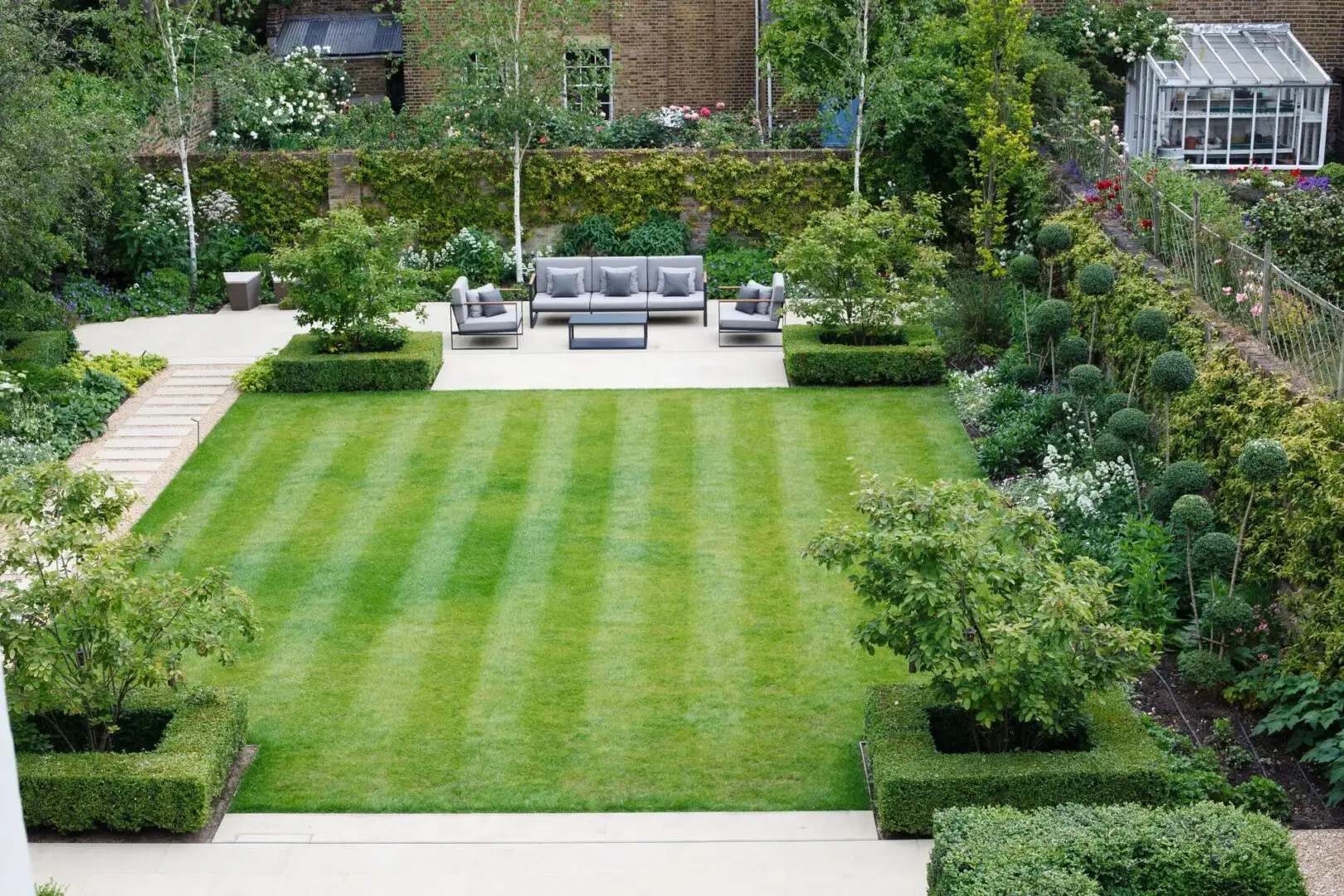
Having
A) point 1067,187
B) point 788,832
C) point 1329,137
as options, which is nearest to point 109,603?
point 788,832

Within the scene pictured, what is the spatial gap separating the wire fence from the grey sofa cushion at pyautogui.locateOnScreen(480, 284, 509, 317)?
27.9 ft

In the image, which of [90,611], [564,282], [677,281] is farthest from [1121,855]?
[564,282]

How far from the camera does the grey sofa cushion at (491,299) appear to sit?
73.1ft

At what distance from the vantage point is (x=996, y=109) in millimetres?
22844

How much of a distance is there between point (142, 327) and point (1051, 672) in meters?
17.0

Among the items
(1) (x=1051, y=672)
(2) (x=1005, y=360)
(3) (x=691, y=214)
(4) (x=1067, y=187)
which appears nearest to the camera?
(1) (x=1051, y=672)

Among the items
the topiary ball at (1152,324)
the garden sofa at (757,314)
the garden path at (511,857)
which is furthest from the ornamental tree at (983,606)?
the garden sofa at (757,314)

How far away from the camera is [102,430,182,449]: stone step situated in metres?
18.0

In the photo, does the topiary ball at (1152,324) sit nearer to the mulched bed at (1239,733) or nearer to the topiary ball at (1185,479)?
the topiary ball at (1185,479)

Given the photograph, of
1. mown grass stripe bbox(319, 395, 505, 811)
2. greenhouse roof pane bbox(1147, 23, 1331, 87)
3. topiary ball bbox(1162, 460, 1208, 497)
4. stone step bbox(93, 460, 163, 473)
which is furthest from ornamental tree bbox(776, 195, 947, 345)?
greenhouse roof pane bbox(1147, 23, 1331, 87)

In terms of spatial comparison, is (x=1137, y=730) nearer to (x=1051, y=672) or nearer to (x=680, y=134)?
(x=1051, y=672)

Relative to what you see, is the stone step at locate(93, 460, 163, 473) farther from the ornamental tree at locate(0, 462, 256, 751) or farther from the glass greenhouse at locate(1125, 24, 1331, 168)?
the glass greenhouse at locate(1125, 24, 1331, 168)

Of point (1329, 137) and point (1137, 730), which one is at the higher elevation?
point (1329, 137)

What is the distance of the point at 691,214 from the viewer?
85.0 feet
